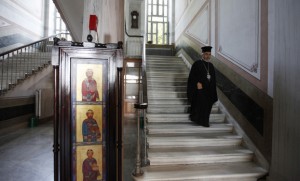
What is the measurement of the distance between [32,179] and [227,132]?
3073 mm

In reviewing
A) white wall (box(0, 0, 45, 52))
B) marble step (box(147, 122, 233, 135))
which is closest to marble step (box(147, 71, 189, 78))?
marble step (box(147, 122, 233, 135))

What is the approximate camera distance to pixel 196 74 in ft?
12.0

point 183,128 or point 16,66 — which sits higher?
point 16,66

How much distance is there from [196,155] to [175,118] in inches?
44.8

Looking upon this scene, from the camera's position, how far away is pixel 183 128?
3.35 m

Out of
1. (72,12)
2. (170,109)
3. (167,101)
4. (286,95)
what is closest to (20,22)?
(72,12)

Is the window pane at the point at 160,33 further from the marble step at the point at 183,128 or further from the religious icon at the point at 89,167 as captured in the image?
the religious icon at the point at 89,167

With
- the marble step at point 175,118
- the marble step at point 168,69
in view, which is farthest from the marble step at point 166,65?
the marble step at point 175,118

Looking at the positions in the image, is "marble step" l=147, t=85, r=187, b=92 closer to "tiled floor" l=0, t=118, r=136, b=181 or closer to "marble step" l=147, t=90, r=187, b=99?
"marble step" l=147, t=90, r=187, b=99

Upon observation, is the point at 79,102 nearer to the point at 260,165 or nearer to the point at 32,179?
the point at 32,179

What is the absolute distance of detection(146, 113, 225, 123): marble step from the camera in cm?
372

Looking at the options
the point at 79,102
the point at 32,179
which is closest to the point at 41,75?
the point at 32,179

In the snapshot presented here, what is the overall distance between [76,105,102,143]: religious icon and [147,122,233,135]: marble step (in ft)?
5.48

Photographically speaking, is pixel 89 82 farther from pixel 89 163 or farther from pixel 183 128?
pixel 183 128
